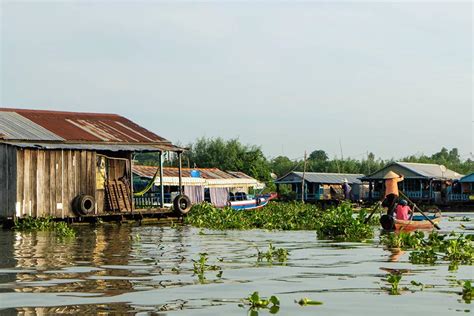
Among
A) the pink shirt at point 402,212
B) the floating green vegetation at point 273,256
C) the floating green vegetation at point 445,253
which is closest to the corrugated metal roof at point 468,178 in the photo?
the pink shirt at point 402,212

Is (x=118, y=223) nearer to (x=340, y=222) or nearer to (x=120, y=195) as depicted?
(x=120, y=195)

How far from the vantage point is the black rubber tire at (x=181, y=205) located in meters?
30.5

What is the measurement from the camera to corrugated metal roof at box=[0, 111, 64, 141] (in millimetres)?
26131

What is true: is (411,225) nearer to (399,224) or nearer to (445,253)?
(399,224)

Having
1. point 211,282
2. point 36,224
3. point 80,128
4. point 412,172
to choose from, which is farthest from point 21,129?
point 412,172

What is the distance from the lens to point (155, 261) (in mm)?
12477

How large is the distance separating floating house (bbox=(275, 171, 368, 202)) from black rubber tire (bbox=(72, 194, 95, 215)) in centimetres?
3383

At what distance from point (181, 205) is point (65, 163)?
19.1 ft

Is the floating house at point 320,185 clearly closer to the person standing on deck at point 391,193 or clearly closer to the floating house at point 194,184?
the floating house at point 194,184

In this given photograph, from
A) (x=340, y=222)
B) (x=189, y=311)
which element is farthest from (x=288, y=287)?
(x=340, y=222)

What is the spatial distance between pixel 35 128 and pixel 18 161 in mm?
3213

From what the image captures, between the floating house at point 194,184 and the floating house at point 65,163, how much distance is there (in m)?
4.21

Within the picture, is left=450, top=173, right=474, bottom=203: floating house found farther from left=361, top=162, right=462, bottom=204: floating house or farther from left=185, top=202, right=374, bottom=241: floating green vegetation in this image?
left=185, top=202, right=374, bottom=241: floating green vegetation

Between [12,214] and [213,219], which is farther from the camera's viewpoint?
[213,219]
